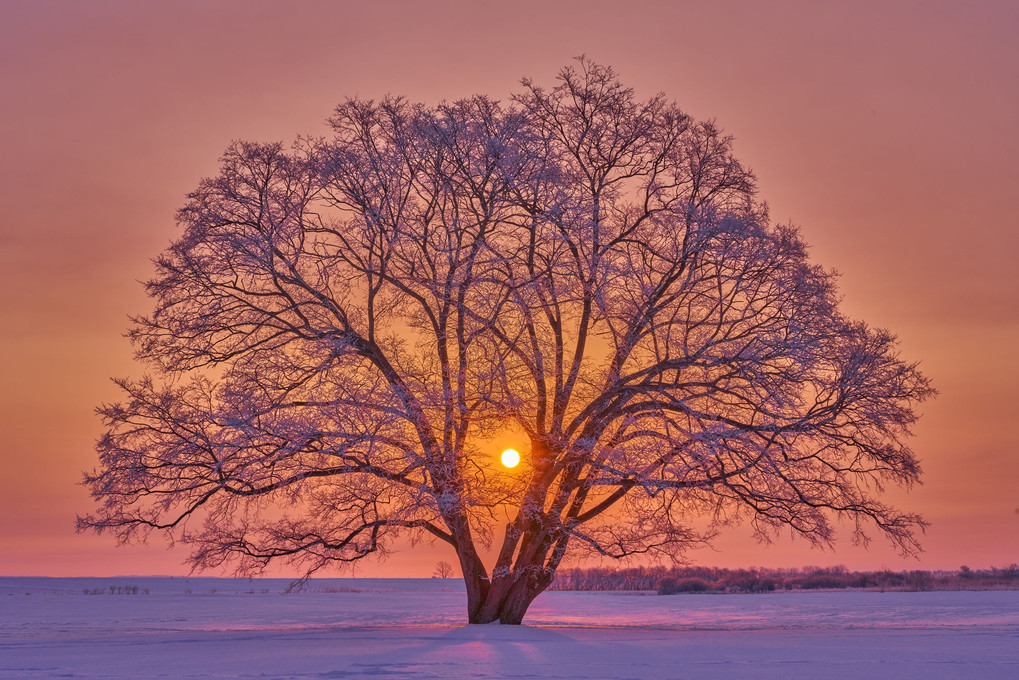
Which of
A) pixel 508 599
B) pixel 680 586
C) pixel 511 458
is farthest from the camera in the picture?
pixel 680 586

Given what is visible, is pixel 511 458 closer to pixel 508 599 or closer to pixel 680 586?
pixel 508 599

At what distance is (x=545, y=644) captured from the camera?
59.8 feet

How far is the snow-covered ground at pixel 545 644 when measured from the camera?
551 inches

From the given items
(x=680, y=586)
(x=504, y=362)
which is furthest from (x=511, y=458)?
(x=680, y=586)

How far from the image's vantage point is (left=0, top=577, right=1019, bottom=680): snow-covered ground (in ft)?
45.9

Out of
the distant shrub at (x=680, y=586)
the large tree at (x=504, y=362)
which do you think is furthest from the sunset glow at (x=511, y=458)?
the distant shrub at (x=680, y=586)

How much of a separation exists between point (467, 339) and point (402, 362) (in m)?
1.62

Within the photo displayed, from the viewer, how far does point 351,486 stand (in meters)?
23.3

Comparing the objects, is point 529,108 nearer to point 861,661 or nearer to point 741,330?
point 741,330

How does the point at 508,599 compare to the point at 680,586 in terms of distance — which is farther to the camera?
the point at 680,586

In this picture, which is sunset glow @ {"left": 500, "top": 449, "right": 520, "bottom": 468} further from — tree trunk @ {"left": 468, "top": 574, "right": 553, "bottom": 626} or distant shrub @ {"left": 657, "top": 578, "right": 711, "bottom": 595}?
distant shrub @ {"left": 657, "top": 578, "right": 711, "bottom": 595}

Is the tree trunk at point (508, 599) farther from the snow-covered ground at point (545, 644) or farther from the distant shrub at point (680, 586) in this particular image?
the distant shrub at point (680, 586)

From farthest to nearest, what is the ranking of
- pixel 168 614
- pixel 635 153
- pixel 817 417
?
pixel 168 614 → pixel 635 153 → pixel 817 417

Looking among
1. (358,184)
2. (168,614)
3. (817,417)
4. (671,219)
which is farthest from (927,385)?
(168,614)
